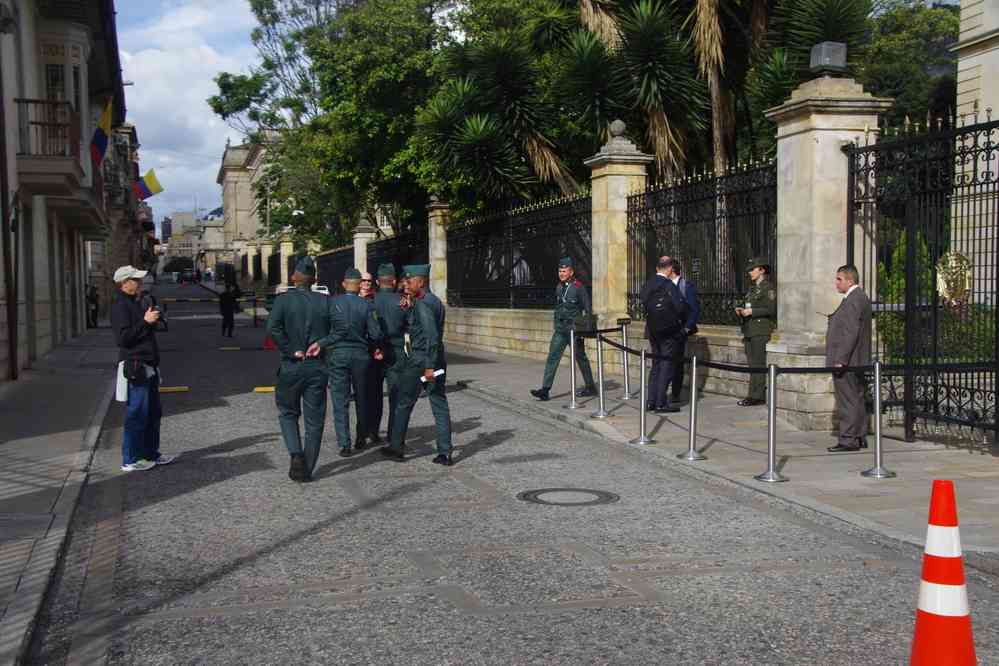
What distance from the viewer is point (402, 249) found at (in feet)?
93.3

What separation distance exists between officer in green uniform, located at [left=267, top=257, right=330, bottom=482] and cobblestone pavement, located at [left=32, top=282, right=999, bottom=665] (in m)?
0.31

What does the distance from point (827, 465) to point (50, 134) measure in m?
17.1

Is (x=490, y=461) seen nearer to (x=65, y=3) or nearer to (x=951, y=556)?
(x=951, y=556)

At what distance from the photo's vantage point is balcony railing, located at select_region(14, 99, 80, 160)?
2014 cm

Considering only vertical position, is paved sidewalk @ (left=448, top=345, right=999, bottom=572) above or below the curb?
below

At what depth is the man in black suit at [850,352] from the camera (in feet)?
31.3

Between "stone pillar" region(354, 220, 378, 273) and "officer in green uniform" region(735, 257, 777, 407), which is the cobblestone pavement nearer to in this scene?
"officer in green uniform" region(735, 257, 777, 407)

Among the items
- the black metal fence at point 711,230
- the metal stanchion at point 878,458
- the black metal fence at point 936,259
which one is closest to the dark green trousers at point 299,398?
the metal stanchion at point 878,458

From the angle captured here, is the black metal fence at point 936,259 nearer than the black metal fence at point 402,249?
Yes

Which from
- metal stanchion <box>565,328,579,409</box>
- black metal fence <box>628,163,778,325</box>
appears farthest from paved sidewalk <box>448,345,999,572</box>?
black metal fence <box>628,163,778,325</box>

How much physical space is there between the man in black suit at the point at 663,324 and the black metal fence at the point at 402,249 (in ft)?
42.9

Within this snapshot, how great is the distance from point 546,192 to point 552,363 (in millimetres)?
10282

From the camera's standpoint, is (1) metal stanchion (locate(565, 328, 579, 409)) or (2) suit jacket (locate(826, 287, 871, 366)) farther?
(1) metal stanchion (locate(565, 328, 579, 409))

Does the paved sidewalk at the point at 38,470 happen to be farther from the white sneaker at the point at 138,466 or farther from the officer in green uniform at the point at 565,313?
the officer in green uniform at the point at 565,313
